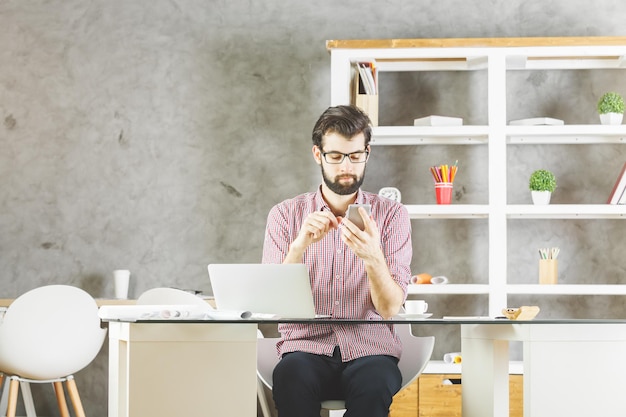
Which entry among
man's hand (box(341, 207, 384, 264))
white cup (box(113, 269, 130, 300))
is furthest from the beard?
white cup (box(113, 269, 130, 300))

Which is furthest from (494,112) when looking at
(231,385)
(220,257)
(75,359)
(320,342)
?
(231,385)

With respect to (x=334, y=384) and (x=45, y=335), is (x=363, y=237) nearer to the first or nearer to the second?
(x=334, y=384)

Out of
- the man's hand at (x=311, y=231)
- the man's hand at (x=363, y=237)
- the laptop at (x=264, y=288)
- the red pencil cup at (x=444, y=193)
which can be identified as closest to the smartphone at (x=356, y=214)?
the man's hand at (x=363, y=237)

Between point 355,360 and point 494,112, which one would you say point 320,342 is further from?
point 494,112

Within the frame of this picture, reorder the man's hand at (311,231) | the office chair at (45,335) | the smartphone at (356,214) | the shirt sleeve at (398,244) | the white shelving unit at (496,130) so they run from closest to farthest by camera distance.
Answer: the smartphone at (356,214), the man's hand at (311,231), the shirt sleeve at (398,244), the office chair at (45,335), the white shelving unit at (496,130)

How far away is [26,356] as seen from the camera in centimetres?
373

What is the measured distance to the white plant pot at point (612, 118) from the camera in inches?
166

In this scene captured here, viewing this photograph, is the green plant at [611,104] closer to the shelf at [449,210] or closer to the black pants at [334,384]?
the shelf at [449,210]

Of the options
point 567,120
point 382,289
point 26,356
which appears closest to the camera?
point 382,289

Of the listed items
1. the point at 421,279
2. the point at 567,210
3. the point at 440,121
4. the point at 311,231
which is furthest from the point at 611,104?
the point at 311,231

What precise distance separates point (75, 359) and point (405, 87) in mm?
2186

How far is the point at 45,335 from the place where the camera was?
375 cm

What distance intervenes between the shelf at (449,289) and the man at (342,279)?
4.06 ft

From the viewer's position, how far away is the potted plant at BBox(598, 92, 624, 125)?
4.21m
